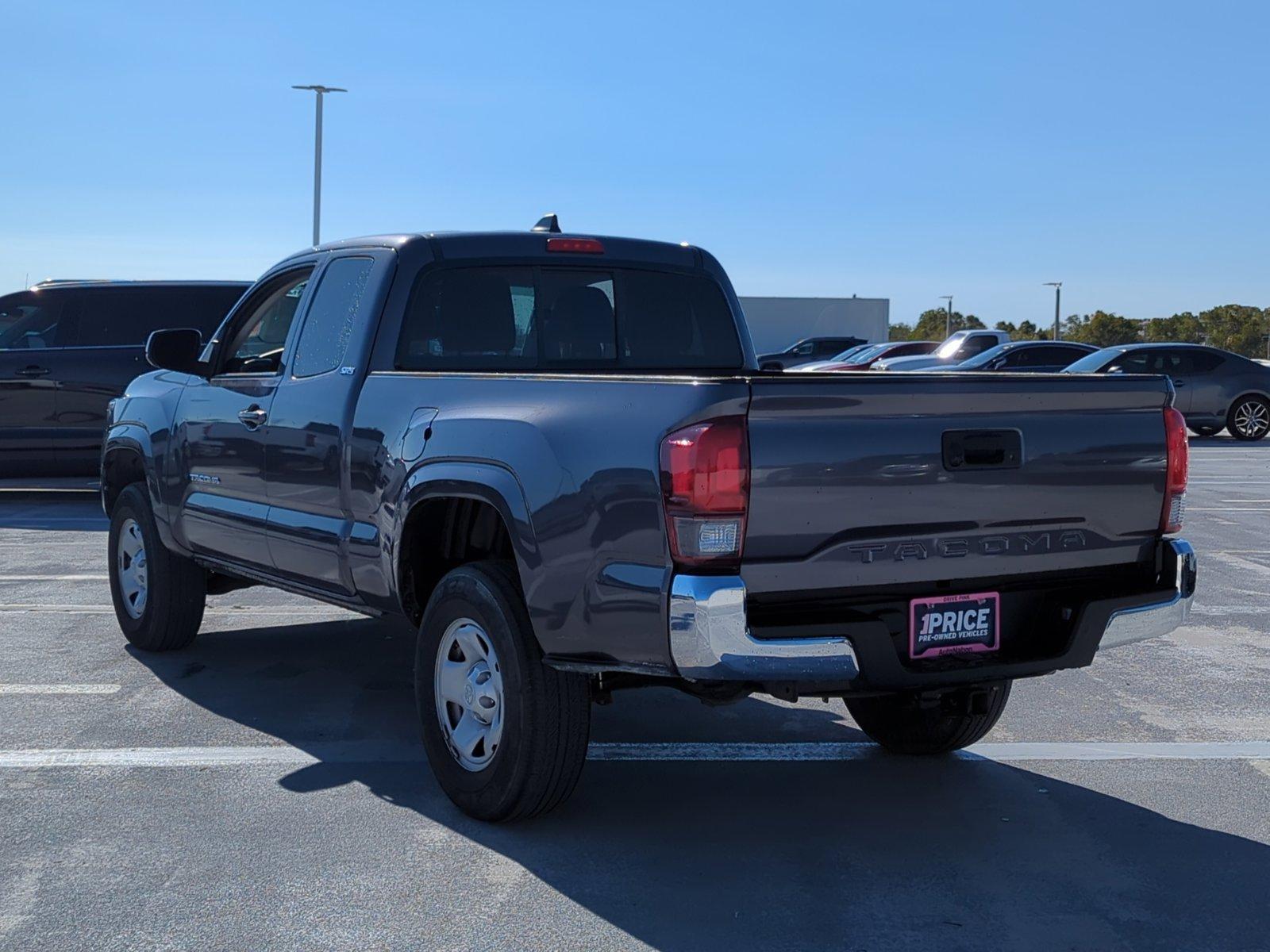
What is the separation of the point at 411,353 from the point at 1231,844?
3.32m

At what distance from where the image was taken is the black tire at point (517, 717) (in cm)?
443

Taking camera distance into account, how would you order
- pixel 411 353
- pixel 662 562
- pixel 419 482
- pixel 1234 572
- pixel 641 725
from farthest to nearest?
pixel 1234 572
pixel 641 725
pixel 411 353
pixel 419 482
pixel 662 562

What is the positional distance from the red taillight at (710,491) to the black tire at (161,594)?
395cm

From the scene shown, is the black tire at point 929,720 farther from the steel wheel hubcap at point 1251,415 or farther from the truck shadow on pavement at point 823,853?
the steel wheel hubcap at point 1251,415

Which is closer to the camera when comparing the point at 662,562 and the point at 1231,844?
the point at 662,562

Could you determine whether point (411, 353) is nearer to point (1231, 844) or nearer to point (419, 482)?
point (419, 482)

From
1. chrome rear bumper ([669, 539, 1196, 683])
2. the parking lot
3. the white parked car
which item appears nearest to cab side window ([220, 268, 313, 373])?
the parking lot

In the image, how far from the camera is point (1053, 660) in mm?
4445

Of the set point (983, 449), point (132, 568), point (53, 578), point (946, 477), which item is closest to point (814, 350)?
point (53, 578)

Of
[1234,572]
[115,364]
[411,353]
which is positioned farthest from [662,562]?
[115,364]

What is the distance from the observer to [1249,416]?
24.3m

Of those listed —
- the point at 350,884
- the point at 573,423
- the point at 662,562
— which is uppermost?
the point at 573,423

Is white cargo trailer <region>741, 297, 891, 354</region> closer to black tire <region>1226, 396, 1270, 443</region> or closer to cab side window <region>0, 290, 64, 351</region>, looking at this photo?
black tire <region>1226, 396, 1270, 443</region>

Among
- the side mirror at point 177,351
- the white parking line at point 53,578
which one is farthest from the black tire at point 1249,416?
the side mirror at point 177,351
